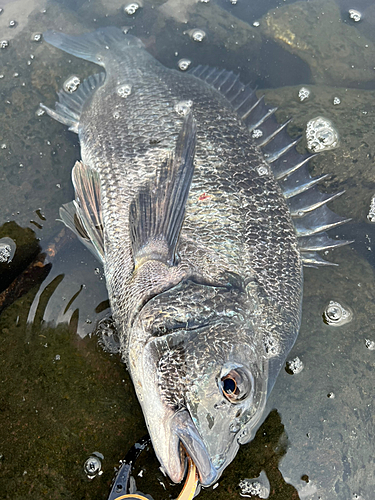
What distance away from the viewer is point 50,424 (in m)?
2.62

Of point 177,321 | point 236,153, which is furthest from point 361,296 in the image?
point 177,321

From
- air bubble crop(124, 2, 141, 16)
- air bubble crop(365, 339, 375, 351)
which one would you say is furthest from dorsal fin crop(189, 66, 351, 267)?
air bubble crop(124, 2, 141, 16)

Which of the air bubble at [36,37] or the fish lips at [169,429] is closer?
the fish lips at [169,429]

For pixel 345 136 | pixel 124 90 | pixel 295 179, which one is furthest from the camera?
pixel 345 136

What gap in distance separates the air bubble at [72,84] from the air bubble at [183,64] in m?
1.21

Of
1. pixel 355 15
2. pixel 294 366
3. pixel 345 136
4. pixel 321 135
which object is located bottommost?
pixel 294 366

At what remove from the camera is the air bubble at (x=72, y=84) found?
4.13 metres

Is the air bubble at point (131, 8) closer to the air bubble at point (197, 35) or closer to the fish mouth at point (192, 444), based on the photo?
the air bubble at point (197, 35)

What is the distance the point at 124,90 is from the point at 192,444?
3016 mm

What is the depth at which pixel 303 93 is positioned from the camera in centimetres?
440

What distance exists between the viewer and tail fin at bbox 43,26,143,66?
159 inches

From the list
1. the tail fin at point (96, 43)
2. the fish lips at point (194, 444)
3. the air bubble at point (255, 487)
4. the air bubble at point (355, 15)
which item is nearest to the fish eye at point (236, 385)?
the fish lips at point (194, 444)

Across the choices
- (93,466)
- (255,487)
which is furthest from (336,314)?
(93,466)

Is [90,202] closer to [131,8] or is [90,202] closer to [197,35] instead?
[197,35]
